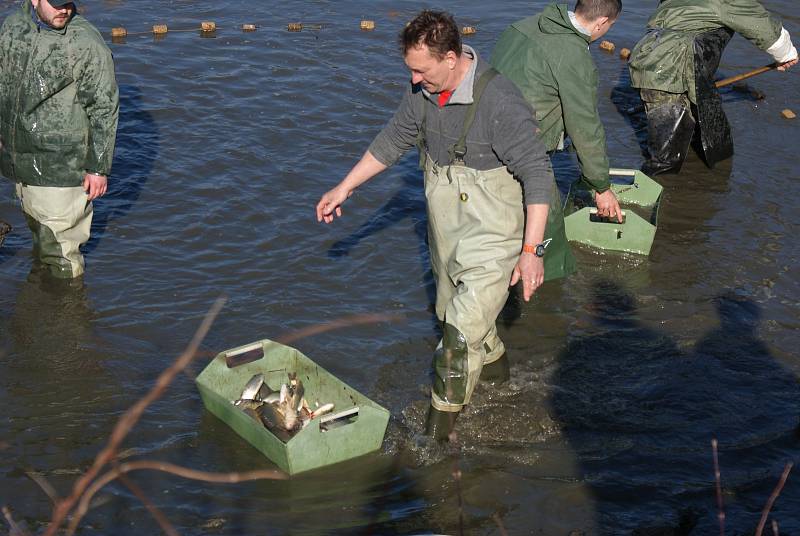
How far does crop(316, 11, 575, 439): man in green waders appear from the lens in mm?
4582

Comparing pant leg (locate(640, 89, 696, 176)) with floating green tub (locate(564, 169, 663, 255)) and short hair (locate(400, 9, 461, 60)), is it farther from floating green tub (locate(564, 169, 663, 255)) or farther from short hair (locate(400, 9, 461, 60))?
short hair (locate(400, 9, 461, 60))

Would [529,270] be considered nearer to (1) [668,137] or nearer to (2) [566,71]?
(2) [566,71]

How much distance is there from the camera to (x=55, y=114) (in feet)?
20.0

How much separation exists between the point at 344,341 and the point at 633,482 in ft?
6.90

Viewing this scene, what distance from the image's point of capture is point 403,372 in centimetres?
595

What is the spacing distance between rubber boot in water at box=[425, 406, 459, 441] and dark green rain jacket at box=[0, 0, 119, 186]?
2.66 metres

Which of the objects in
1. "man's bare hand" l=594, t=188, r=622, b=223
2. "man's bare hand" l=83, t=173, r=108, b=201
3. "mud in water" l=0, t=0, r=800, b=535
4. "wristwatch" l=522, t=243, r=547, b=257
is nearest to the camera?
"wristwatch" l=522, t=243, r=547, b=257

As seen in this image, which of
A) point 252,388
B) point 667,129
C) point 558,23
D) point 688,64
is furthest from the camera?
point 667,129

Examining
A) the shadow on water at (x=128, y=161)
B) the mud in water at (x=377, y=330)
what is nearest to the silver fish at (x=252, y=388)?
the mud in water at (x=377, y=330)

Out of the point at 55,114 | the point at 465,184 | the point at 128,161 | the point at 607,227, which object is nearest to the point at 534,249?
the point at 465,184

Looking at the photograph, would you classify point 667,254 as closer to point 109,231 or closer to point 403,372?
point 403,372

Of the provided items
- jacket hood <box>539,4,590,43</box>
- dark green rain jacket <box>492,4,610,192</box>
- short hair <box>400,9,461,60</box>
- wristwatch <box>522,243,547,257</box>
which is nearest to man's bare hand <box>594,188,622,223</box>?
dark green rain jacket <box>492,4,610,192</box>

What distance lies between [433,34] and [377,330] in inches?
98.3

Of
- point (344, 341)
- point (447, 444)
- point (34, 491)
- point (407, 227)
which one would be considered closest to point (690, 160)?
point (407, 227)
